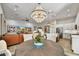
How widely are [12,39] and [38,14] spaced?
2.14 ft

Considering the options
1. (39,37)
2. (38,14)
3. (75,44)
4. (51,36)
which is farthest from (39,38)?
(75,44)

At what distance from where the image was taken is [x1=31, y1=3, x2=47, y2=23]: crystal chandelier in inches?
69.8

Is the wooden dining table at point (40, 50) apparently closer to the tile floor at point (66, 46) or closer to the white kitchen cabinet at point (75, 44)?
the tile floor at point (66, 46)

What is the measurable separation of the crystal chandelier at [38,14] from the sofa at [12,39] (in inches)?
16.9

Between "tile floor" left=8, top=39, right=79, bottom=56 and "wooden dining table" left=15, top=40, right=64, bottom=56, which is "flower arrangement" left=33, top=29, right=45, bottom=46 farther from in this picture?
"tile floor" left=8, top=39, right=79, bottom=56

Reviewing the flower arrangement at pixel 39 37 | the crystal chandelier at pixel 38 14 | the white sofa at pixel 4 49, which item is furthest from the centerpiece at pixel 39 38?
the white sofa at pixel 4 49

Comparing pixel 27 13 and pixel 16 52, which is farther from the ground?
pixel 27 13

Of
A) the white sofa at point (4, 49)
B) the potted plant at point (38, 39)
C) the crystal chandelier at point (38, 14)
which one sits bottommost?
the white sofa at point (4, 49)

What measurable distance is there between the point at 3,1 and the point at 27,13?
0.47 m

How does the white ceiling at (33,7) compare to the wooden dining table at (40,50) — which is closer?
the wooden dining table at (40,50)

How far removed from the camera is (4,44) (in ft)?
5.82

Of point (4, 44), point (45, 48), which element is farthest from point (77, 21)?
point (4, 44)

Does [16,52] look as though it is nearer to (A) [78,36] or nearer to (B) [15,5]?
(B) [15,5]

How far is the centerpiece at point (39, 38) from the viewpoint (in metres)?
1.76
